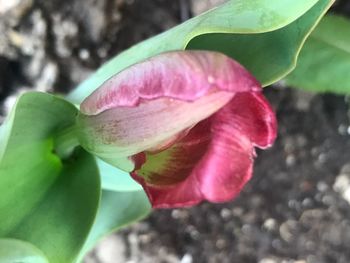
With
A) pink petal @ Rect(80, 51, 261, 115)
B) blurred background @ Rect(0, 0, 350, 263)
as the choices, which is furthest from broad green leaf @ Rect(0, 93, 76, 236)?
blurred background @ Rect(0, 0, 350, 263)

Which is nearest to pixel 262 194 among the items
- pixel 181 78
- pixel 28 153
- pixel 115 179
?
pixel 115 179

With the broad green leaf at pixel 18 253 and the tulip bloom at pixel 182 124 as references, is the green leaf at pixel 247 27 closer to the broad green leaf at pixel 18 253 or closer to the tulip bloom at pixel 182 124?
the tulip bloom at pixel 182 124

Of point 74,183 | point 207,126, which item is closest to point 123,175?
point 74,183

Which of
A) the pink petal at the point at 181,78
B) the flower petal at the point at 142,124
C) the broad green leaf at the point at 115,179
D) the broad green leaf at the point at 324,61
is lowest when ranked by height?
the broad green leaf at the point at 324,61

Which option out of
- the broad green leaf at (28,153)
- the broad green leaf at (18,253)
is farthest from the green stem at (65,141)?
the broad green leaf at (18,253)

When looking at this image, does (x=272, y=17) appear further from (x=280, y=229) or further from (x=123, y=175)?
(x=280, y=229)

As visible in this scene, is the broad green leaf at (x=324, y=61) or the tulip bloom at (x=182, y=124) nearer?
the tulip bloom at (x=182, y=124)

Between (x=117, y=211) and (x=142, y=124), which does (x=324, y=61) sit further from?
(x=142, y=124)

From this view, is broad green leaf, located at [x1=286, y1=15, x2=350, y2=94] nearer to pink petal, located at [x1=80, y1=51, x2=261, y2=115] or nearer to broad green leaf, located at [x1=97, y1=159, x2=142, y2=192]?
broad green leaf, located at [x1=97, y1=159, x2=142, y2=192]
